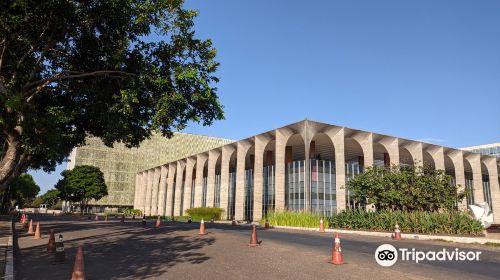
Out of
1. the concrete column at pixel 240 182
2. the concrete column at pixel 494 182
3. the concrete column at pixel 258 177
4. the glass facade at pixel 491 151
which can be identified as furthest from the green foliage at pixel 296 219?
the glass facade at pixel 491 151

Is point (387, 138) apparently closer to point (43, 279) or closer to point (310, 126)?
point (310, 126)

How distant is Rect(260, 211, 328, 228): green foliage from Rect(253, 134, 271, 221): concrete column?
12326 millimetres

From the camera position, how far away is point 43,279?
30.0 ft

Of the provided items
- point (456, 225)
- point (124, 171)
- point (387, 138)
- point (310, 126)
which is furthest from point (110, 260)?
point (124, 171)

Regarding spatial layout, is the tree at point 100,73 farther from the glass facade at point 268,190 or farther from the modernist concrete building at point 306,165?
the glass facade at point 268,190

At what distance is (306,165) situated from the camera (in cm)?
4131

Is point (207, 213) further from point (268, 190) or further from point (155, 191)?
point (155, 191)

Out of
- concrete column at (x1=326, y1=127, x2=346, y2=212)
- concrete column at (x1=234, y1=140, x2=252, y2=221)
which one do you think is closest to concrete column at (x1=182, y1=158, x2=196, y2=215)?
concrete column at (x1=234, y1=140, x2=252, y2=221)

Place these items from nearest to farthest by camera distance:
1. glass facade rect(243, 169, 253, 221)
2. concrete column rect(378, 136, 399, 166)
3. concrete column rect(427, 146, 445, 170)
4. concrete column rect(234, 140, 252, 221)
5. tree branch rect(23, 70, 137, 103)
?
tree branch rect(23, 70, 137, 103) < concrete column rect(378, 136, 399, 166) < concrete column rect(234, 140, 252, 221) < concrete column rect(427, 146, 445, 170) < glass facade rect(243, 169, 253, 221)

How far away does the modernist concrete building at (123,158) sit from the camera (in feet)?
358

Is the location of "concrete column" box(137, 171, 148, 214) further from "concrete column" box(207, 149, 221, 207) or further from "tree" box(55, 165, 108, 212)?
"concrete column" box(207, 149, 221, 207)

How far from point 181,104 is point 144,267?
21.2 ft

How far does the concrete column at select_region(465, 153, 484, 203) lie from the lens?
175ft

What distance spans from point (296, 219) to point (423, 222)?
978 centimetres
